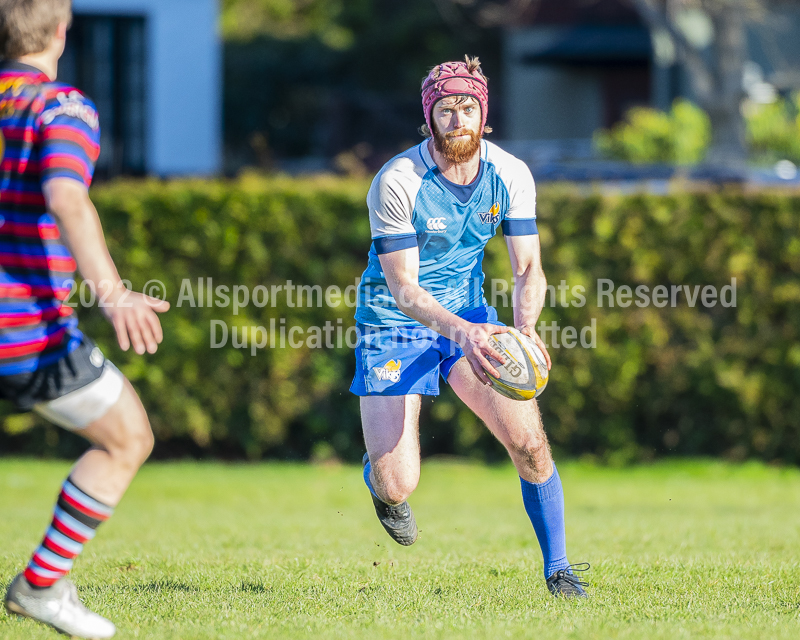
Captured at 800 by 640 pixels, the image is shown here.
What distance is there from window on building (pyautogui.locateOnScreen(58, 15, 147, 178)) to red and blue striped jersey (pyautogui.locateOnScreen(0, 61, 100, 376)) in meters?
15.0

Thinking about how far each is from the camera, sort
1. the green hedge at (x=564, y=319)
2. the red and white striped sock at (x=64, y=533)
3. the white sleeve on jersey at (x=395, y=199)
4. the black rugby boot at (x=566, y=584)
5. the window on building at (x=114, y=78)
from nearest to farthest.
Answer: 1. the red and white striped sock at (x=64, y=533)
2. the black rugby boot at (x=566, y=584)
3. the white sleeve on jersey at (x=395, y=199)
4. the green hedge at (x=564, y=319)
5. the window on building at (x=114, y=78)

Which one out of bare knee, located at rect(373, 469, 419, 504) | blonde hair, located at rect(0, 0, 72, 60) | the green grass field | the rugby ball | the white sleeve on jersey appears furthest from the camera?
bare knee, located at rect(373, 469, 419, 504)

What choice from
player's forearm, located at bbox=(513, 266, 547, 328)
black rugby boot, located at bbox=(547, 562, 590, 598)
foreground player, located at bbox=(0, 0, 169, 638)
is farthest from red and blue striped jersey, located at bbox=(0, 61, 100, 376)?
black rugby boot, located at bbox=(547, 562, 590, 598)

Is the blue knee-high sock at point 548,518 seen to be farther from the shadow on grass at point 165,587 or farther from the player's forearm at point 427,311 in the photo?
the shadow on grass at point 165,587

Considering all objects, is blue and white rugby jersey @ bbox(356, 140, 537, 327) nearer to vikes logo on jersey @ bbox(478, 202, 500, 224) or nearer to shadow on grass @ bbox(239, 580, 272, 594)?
vikes logo on jersey @ bbox(478, 202, 500, 224)

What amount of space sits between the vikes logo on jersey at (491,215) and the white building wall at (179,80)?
42.5ft

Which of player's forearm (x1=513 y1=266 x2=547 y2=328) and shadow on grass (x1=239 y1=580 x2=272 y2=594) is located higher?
player's forearm (x1=513 y1=266 x2=547 y2=328)

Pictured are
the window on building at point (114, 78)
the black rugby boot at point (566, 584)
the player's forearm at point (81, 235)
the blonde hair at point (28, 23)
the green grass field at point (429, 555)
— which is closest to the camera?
the player's forearm at point (81, 235)

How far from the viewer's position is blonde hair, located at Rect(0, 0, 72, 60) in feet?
11.3

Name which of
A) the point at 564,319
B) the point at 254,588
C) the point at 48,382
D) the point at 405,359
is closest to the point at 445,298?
the point at 405,359

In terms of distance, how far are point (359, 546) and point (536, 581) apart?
1.73 meters

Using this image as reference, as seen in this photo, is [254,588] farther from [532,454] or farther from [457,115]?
[457,115]

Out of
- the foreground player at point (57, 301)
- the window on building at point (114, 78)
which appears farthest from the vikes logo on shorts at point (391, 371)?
the window on building at point (114, 78)

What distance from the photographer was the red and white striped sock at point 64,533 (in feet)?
11.8
